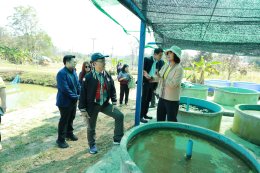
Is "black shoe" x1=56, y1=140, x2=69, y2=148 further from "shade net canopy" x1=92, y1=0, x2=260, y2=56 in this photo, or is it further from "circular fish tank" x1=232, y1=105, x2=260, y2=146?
"circular fish tank" x1=232, y1=105, x2=260, y2=146

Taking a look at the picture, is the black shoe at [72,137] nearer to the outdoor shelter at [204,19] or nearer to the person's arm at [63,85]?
the person's arm at [63,85]

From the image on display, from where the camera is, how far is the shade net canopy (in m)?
3.21

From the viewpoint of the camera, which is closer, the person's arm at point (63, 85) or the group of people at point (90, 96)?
the group of people at point (90, 96)

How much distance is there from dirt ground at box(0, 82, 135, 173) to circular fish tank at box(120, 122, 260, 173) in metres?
1.03

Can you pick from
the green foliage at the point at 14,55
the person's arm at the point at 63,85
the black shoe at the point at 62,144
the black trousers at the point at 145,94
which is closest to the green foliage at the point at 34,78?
the green foliage at the point at 14,55

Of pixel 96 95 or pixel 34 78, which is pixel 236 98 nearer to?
pixel 96 95

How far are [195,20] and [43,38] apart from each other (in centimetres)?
3611

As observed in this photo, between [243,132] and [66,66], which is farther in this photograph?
[243,132]

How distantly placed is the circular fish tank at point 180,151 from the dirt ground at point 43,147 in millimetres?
1034

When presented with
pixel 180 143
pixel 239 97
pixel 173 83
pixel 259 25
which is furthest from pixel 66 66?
pixel 239 97

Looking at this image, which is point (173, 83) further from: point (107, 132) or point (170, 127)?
point (107, 132)

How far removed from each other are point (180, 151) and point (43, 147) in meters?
2.71

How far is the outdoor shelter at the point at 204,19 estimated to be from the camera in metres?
3.21

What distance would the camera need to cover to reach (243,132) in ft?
17.3
